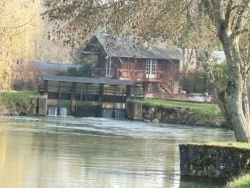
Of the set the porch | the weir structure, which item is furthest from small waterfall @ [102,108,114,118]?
the porch

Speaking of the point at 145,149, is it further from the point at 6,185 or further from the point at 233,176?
the point at 6,185

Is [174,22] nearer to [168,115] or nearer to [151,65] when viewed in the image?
[168,115]

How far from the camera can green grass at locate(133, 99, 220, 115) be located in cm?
6048

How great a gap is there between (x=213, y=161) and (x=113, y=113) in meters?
42.0

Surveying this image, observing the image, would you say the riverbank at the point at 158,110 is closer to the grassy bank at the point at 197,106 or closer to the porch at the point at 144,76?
the grassy bank at the point at 197,106

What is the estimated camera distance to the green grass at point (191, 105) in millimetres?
60481

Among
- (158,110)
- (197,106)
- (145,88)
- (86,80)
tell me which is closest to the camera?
(158,110)

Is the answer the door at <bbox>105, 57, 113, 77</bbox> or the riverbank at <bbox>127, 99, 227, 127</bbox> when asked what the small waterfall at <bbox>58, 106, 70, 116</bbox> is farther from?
the door at <bbox>105, 57, 113, 77</bbox>

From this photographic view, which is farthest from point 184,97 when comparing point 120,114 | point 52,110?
point 52,110

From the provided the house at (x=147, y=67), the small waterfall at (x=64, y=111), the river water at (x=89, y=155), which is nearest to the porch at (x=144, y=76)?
the house at (x=147, y=67)

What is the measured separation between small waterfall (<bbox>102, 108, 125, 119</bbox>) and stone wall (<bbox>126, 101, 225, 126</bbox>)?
61 cm

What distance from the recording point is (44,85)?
213 feet

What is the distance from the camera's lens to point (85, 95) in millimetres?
67938

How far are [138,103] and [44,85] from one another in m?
8.06
